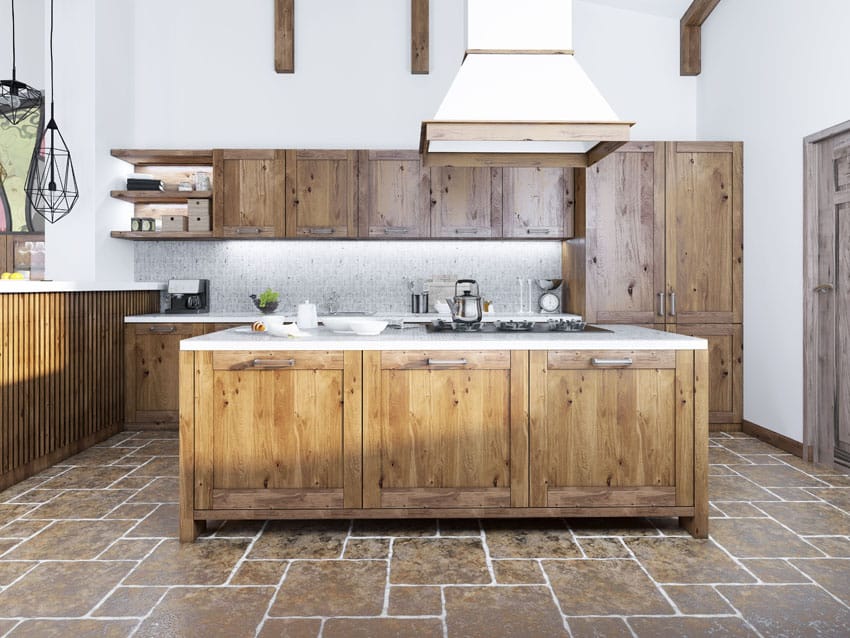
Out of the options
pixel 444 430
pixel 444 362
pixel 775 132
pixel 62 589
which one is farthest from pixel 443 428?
pixel 775 132

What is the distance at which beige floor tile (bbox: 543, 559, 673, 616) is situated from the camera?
7.19 ft

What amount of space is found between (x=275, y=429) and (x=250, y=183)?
10.4ft

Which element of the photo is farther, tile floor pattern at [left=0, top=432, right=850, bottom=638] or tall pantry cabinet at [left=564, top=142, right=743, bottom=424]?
tall pantry cabinet at [left=564, top=142, right=743, bottom=424]

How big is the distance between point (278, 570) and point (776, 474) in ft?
9.89

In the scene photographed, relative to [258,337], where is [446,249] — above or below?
above

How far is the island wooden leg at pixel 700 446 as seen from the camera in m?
2.81

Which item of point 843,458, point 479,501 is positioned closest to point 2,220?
point 479,501

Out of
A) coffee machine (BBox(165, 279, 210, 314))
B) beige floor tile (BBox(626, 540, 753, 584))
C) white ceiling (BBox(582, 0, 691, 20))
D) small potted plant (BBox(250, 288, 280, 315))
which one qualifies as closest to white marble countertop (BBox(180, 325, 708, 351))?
beige floor tile (BBox(626, 540, 753, 584))

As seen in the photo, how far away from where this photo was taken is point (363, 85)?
5.86 m

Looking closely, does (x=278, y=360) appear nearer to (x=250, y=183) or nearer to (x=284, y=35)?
(x=250, y=183)

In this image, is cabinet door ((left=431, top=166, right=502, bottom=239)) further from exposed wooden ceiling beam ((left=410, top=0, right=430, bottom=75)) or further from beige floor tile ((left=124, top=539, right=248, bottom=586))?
beige floor tile ((left=124, top=539, right=248, bottom=586))

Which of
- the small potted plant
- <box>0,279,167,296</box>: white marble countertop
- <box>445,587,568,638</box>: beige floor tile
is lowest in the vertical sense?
<box>445,587,568,638</box>: beige floor tile

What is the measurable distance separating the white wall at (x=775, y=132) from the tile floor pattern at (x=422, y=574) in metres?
1.45

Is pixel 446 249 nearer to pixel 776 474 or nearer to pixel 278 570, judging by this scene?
pixel 776 474
